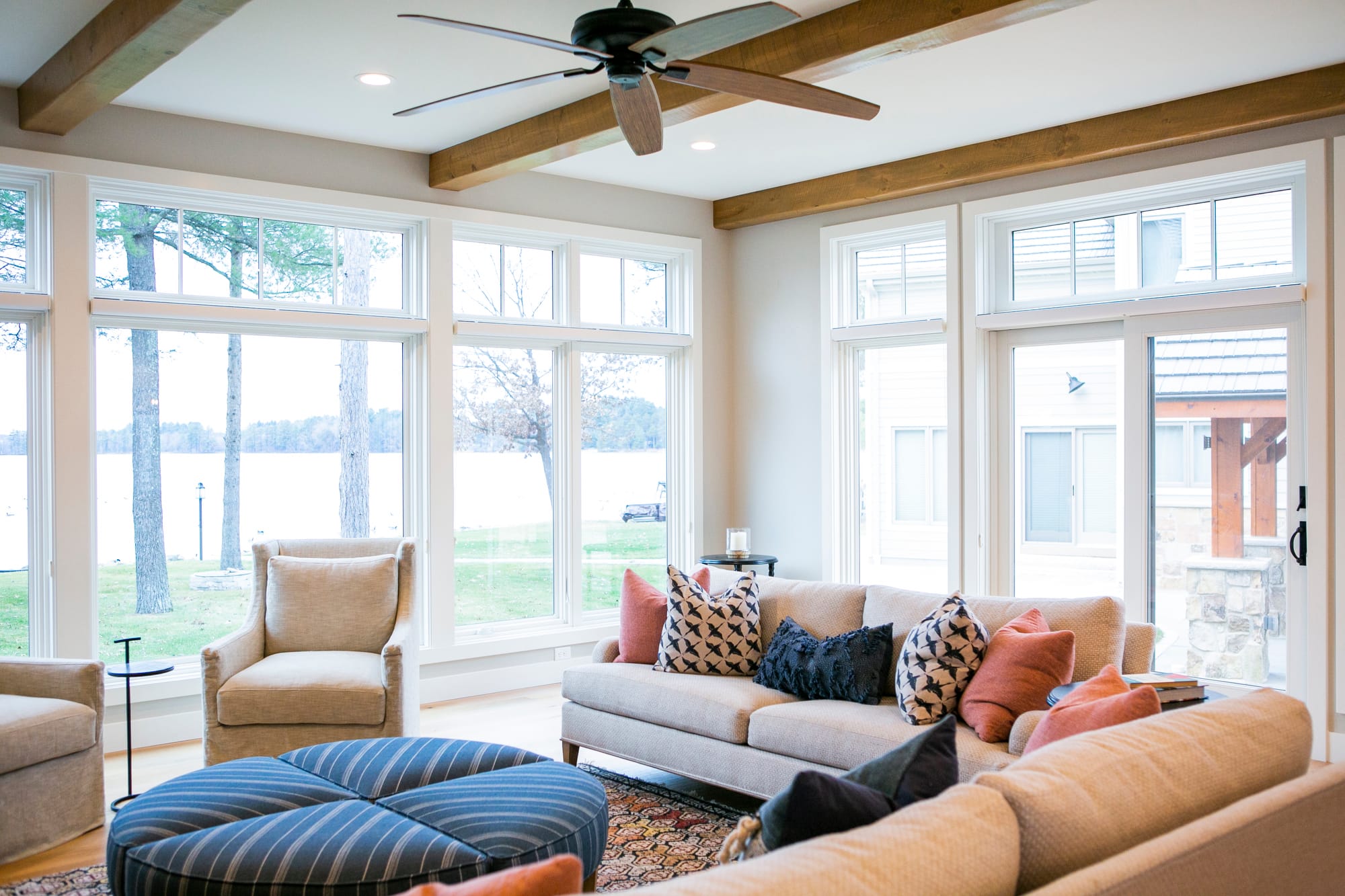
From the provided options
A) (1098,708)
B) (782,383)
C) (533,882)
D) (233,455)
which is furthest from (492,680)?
(533,882)

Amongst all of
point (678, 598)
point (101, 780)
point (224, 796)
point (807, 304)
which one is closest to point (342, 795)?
point (224, 796)

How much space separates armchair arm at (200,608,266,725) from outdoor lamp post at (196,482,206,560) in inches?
28.5

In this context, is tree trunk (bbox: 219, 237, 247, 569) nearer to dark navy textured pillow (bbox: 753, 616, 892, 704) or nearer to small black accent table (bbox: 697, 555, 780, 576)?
small black accent table (bbox: 697, 555, 780, 576)

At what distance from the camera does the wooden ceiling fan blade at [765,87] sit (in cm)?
296

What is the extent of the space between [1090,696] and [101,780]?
328cm

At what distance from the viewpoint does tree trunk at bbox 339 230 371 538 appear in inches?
217

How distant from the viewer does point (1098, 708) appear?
2340mm

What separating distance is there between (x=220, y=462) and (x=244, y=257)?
3.26 feet

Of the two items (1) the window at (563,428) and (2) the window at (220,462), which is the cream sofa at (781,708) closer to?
(1) the window at (563,428)

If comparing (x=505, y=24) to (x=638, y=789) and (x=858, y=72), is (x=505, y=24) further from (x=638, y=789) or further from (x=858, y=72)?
(x=638, y=789)

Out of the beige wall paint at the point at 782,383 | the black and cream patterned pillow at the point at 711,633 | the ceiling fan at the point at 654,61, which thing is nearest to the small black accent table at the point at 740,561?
the beige wall paint at the point at 782,383

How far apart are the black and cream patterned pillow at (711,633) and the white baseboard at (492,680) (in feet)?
4.46

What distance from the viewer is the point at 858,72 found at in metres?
4.34

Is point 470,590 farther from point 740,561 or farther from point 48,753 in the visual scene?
point 48,753
